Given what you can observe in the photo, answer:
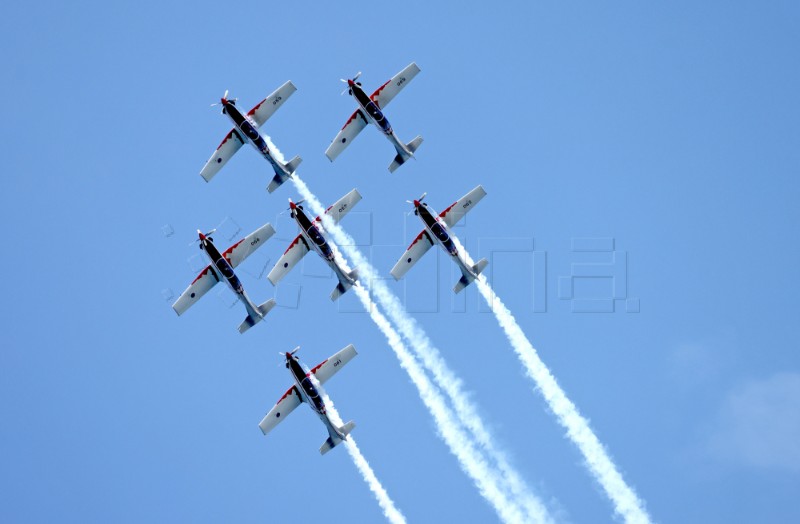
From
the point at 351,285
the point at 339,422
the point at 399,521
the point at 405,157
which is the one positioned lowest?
the point at 399,521

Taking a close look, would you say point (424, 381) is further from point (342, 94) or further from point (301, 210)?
point (342, 94)

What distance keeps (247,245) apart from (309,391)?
1058cm

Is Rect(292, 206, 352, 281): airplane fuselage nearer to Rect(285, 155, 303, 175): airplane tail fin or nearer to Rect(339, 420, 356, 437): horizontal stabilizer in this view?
Rect(285, 155, 303, 175): airplane tail fin

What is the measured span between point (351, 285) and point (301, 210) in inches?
238

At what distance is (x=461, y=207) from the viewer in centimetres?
9088

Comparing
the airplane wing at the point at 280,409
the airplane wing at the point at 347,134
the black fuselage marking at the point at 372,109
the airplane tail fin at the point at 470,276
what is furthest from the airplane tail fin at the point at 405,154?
the airplane wing at the point at 280,409

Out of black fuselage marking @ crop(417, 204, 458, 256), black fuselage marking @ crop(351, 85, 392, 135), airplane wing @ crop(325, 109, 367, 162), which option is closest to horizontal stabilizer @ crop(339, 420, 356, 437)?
black fuselage marking @ crop(417, 204, 458, 256)

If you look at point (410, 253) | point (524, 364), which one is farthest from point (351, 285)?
point (524, 364)

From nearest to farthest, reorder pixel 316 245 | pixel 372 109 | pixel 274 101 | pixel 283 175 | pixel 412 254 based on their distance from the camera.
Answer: pixel 316 245, pixel 412 254, pixel 274 101, pixel 372 109, pixel 283 175

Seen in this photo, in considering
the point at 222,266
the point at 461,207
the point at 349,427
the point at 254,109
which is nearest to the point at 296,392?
the point at 349,427

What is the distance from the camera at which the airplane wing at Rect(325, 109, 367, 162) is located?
9556 centimetres

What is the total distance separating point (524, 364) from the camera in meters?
92.7

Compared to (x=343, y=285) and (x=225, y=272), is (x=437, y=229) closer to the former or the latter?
(x=343, y=285)

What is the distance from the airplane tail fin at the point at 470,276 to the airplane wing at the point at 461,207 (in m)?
3.23
